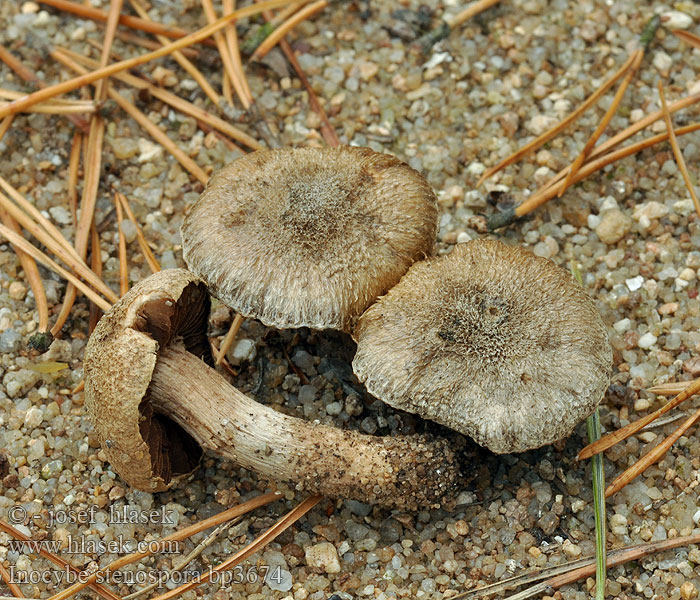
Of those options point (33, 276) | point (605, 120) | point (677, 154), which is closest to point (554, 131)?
point (605, 120)

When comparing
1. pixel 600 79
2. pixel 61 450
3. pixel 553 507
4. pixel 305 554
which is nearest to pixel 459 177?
pixel 600 79

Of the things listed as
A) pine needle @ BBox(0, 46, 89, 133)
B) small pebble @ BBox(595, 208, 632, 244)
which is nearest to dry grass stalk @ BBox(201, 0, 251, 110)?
pine needle @ BBox(0, 46, 89, 133)

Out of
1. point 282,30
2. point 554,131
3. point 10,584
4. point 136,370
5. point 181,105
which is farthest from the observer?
point 282,30

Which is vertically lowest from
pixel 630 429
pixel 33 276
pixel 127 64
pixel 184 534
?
pixel 630 429

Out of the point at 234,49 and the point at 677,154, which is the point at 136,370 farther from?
the point at 677,154

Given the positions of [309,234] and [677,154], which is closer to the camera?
[309,234]

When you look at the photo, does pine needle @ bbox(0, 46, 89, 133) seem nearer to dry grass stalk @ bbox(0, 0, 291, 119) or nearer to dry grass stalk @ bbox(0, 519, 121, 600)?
dry grass stalk @ bbox(0, 0, 291, 119)
